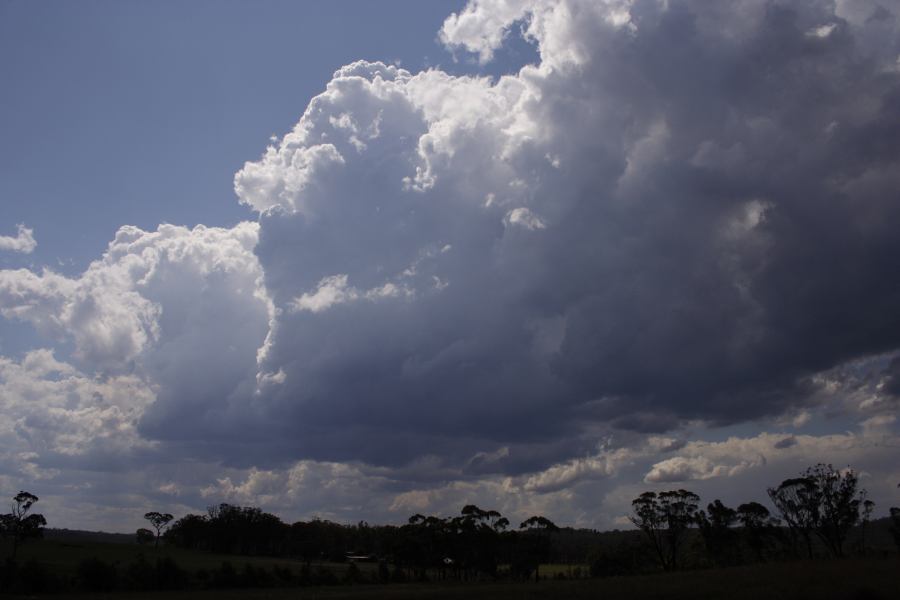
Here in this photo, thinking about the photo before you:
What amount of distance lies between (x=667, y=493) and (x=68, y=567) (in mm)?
98545

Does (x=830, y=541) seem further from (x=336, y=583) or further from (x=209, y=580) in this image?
(x=209, y=580)

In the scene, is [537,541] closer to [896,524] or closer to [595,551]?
[595,551]

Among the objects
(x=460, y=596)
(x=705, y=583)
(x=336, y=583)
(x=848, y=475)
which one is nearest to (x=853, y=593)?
(x=705, y=583)

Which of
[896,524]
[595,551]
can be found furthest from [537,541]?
[896,524]

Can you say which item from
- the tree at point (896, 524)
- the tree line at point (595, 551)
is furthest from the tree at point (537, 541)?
the tree at point (896, 524)

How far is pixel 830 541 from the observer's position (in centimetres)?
10650

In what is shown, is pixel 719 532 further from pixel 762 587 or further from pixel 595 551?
pixel 762 587

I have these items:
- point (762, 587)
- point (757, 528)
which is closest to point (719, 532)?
point (757, 528)

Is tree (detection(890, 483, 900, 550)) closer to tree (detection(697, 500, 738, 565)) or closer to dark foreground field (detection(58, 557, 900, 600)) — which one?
tree (detection(697, 500, 738, 565))

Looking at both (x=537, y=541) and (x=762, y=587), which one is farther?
(x=537, y=541)

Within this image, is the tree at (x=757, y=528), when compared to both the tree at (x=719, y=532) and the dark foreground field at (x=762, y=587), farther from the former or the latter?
the dark foreground field at (x=762, y=587)

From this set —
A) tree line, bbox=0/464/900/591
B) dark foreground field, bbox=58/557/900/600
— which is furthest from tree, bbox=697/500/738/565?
dark foreground field, bbox=58/557/900/600

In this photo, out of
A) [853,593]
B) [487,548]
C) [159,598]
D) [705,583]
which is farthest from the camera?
[487,548]

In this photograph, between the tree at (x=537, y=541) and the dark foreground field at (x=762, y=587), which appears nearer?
the dark foreground field at (x=762, y=587)
